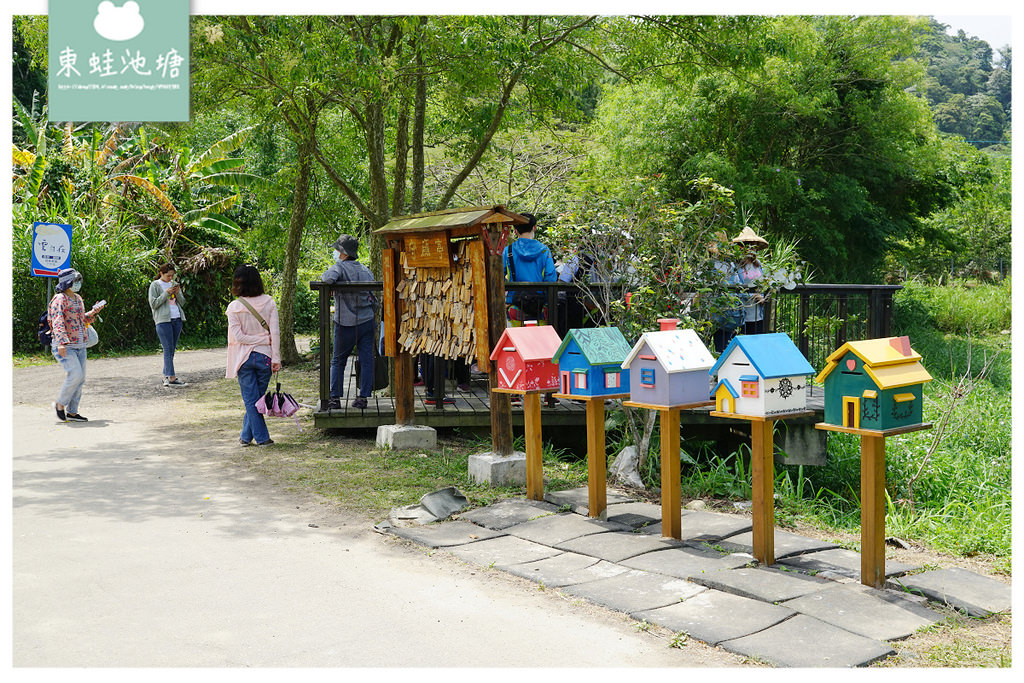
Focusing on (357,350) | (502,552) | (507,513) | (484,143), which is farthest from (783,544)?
(484,143)

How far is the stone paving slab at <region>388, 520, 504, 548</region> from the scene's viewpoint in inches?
210

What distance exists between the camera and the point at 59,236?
495 inches

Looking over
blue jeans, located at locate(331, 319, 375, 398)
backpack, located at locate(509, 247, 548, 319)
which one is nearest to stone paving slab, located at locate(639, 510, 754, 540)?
backpack, located at locate(509, 247, 548, 319)

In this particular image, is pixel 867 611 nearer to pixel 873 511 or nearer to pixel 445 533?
pixel 873 511

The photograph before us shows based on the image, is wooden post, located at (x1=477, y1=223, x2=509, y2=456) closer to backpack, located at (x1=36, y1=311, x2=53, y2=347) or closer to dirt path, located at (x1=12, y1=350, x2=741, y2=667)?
dirt path, located at (x1=12, y1=350, x2=741, y2=667)

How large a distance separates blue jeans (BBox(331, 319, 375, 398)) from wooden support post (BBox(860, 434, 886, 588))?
5.17m

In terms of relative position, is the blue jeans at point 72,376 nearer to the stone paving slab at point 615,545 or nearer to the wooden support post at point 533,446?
the wooden support post at point 533,446

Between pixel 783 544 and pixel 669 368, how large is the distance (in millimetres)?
1243

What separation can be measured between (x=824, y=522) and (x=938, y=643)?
2.39 metres

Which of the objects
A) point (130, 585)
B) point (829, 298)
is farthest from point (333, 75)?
point (130, 585)

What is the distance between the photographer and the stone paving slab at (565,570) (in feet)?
15.3

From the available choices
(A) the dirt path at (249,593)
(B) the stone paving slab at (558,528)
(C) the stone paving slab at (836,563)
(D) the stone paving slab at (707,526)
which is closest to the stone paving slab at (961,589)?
(C) the stone paving slab at (836,563)

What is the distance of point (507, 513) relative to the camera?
234 inches
